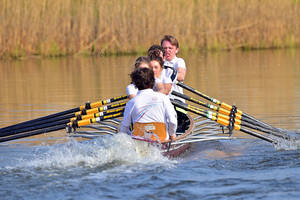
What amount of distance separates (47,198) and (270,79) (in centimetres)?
968

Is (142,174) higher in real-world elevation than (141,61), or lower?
lower

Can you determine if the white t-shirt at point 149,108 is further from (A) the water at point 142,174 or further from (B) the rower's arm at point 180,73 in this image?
(B) the rower's arm at point 180,73

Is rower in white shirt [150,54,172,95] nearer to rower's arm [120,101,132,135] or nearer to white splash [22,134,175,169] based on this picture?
rower's arm [120,101,132,135]

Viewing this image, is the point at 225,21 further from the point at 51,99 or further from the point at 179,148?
the point at 179,148

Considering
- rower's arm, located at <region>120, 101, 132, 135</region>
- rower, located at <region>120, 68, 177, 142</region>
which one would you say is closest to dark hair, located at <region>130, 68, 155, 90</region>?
rower, located at <region>120, 68, 177, 142</region>

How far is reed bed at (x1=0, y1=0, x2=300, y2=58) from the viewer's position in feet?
62.9

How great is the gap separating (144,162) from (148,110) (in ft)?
2.01

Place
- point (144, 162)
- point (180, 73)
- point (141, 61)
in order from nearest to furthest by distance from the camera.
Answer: point (144, 162), point (141, 61), point (180, 73)

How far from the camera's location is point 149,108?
6.63 meters

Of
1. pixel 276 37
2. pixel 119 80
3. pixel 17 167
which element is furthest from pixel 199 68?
pixel 17 167

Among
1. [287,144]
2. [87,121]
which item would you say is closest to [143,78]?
[87,121]

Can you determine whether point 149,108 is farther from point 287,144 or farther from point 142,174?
point 287,144

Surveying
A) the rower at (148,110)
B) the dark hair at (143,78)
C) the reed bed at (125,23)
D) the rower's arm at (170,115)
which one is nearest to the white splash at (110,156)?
the rower at (148,110)

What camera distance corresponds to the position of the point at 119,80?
14.7 m
